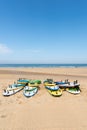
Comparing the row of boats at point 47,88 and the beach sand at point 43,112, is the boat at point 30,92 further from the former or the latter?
the beach sand at point 43,112

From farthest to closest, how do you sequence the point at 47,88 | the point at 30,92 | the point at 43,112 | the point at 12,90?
1. the point at 47,88
2. the point at 12,90
3. the point at 30,92
4. the point at 43,112

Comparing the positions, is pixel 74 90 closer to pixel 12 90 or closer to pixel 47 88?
pixel 47 88

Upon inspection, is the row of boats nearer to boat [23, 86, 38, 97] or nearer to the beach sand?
boat [23, 86, 38, 97]

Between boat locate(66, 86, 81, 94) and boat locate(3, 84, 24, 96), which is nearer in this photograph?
boat locate(3, 84, 24, 96)

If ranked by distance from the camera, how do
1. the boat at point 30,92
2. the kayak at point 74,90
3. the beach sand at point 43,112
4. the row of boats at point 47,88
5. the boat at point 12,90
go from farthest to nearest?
the kayak at point 74,90, the boat at point 12,90, the row of boats at point 47,88, the boat at point 30,92, the beach sand at point 43,112

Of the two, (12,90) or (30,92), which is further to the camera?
(12,90)

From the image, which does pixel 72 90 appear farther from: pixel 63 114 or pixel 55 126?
pixel 55 126

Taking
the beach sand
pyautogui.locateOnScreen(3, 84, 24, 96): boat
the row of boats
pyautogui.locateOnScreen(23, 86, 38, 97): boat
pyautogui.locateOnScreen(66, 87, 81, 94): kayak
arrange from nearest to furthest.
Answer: the beach sand, pyautogui.locateOnScreen(23, 86, 38, 97): boat, the row of boats, pyautogui.locateOnScreen(3, 84, 24, 96): boat, pyautogui.locateOnScreen(66, 87, 81, 94): kayak

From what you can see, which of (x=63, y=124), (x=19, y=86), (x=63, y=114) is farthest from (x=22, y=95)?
(x=63, y=124)

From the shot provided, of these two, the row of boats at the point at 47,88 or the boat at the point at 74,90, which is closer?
the row of boats at the point at 47,88

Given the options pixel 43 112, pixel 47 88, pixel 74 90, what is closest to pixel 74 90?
pixel 74 90

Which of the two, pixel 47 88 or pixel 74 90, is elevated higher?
pixel 47 88

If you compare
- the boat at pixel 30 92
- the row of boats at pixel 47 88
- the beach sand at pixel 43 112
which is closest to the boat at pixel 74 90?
the row of boats at pixel 47 88

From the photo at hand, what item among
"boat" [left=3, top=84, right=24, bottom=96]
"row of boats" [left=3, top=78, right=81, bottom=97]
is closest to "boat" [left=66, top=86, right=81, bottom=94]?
"row of boats" [left=3, top=78, right=81, bottom=97]
